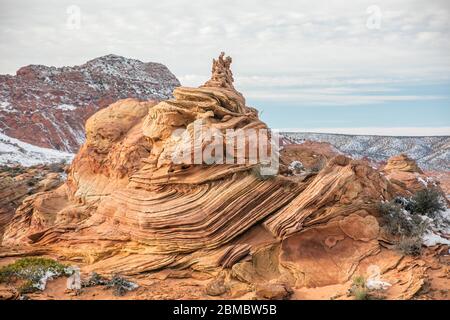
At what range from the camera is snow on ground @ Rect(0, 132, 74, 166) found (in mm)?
38281

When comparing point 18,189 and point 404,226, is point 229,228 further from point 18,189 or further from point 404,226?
point 18,189

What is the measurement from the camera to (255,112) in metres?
14.2

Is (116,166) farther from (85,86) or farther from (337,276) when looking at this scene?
(85,86)

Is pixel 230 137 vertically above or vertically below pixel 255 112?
below

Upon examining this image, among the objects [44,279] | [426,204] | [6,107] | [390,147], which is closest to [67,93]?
[6,107]

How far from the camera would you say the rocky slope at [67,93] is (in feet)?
190

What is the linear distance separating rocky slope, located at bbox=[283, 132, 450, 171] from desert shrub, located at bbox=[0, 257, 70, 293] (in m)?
43.4

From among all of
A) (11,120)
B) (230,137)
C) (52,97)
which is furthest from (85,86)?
(230,137)

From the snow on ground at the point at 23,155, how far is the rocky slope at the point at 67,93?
907 cm

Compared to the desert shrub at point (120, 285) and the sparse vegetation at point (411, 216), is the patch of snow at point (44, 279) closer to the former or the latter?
the desert shrub at point (120, 285)

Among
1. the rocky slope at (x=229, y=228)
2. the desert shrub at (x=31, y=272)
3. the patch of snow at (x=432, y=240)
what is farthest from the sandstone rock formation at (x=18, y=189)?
→ the patch of snow at (x=432, y=240)

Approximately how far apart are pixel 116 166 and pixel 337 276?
695 centimetres

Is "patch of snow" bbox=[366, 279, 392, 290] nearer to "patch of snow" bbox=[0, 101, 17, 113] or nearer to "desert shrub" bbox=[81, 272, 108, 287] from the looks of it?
"desert shrub" bbox=[81, 272, 108, 287]

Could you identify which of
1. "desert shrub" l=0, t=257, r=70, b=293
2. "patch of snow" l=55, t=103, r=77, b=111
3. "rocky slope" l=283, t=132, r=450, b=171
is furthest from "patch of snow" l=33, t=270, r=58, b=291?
"patch of snow" l=55, t=103, r=77, b=111
